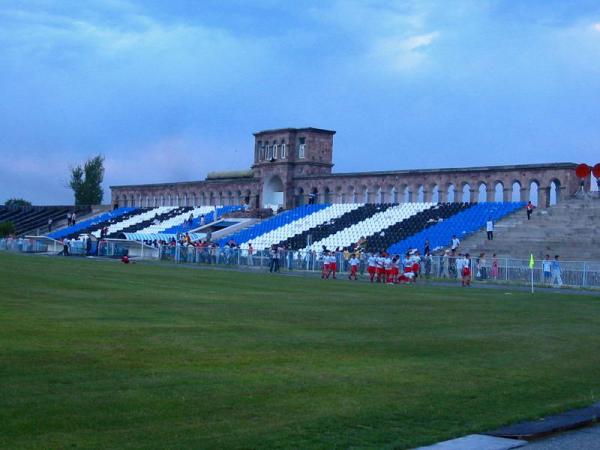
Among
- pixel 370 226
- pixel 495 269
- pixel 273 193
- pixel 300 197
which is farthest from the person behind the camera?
pixel 273 193

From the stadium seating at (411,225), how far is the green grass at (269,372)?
115 feet

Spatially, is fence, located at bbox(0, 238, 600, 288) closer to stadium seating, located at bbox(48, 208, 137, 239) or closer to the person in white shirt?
the person in white shirt

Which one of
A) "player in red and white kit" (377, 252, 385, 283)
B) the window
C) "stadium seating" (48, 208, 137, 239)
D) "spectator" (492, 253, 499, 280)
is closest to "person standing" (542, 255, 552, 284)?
"spectator" (492, 253, 499, 280)

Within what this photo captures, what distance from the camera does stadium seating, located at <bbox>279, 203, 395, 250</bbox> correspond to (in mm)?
64125

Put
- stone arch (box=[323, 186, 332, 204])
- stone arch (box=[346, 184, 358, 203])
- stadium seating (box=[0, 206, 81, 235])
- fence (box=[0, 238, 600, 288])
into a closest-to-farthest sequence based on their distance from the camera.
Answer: fence (box=[0, 238, 600, 288]) → stone arch (box=[346, 184, 358, 203]) → stone arch (box=[323, 186, 332, 204]) → stadium seating (box=[0, 206, 81, 235])

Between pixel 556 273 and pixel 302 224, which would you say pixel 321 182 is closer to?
pixel 302 224

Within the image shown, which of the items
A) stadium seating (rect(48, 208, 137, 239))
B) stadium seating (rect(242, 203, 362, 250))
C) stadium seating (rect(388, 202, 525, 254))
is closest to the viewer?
stadium seating (rect(388, 202, 525, 254))

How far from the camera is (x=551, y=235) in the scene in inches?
1967

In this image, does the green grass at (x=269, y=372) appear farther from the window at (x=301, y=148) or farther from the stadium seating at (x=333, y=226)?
the window at (x=301, y=148)

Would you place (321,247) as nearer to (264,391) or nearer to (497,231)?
(497,231)

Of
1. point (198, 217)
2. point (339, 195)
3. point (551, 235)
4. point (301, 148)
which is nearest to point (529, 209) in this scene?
point (551, 235)

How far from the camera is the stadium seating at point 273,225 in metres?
68.4

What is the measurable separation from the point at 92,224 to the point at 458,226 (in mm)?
44617

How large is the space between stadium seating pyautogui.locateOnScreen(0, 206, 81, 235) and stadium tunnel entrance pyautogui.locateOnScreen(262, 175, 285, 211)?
88.8ft
